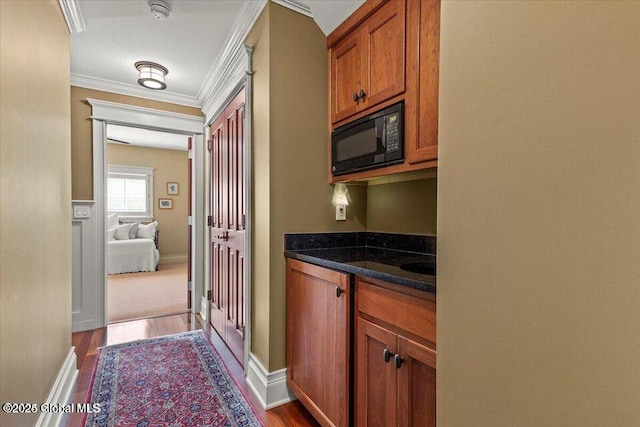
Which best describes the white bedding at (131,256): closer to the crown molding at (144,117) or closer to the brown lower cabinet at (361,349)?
the crown molding at (144,117)

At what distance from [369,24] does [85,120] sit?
9.62 ft

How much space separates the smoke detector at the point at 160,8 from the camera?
76.1 inches

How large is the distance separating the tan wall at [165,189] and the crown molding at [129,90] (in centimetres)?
405

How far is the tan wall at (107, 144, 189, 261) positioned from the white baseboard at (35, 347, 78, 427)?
5.20 m

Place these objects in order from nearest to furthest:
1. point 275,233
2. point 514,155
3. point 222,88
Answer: point 514,155 → point 275,233 → point 222,88

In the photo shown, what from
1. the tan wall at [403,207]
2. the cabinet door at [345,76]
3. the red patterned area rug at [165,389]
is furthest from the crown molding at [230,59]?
the red patterned area rug at [165,389]

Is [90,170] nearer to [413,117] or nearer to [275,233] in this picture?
[275,233]

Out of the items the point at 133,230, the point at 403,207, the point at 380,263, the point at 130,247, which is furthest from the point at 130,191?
the point at 380,263

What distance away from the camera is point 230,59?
7.86 feet

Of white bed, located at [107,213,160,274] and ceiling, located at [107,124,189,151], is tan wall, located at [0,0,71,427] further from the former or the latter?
white bed, located at [107,213,160,274]

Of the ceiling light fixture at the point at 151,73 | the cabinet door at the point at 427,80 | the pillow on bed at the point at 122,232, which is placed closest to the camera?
the cabinet door at the point at 427,80

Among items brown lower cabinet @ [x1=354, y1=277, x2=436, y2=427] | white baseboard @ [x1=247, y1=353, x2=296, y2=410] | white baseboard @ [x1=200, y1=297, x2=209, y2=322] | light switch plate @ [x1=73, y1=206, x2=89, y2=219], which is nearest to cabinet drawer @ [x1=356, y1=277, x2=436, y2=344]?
brown lower cabinet @ [x1=354, y1=277, x2=436, y2=427]

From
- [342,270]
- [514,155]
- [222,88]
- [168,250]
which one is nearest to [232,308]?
[342,270]

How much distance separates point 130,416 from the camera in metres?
1.71
